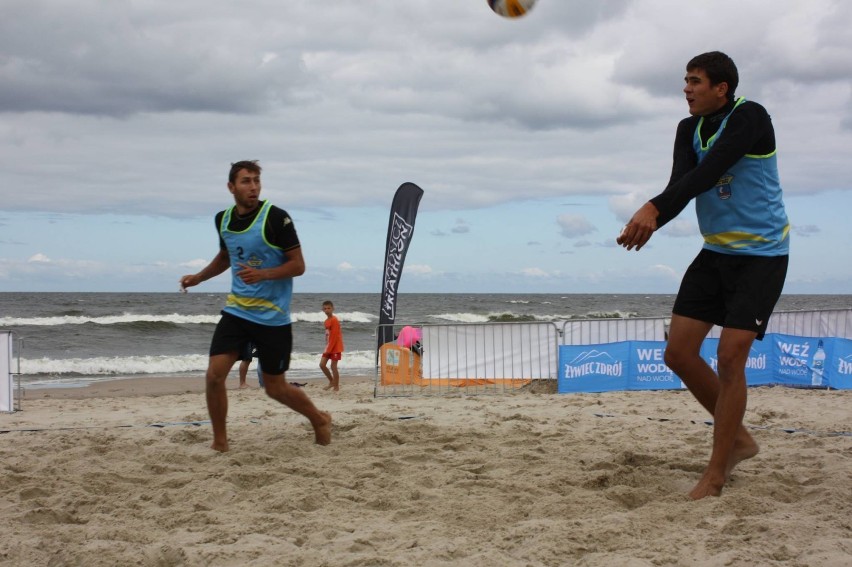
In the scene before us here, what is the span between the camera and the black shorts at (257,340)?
5.33m

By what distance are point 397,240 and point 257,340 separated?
771 cm

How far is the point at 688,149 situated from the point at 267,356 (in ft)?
9.63

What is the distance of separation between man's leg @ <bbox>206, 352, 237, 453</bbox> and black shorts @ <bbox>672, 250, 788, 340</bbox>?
2.86 m

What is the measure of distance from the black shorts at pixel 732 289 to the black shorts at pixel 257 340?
2.58 metres

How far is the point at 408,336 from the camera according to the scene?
13750 millimetres

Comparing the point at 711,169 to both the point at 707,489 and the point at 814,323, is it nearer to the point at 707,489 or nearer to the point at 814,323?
the point at 707,489

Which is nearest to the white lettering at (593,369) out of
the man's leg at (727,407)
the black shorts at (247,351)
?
the black shorts at (247,351)

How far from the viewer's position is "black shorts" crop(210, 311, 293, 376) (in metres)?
5.33

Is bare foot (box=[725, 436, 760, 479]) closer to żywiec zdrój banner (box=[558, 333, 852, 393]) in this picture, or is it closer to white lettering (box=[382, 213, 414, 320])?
żywiec zdrój banner (box=[558, 333, 852, 393])

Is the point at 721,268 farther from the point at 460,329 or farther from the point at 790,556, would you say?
the point at 460,329

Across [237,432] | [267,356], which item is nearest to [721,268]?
[267,356]

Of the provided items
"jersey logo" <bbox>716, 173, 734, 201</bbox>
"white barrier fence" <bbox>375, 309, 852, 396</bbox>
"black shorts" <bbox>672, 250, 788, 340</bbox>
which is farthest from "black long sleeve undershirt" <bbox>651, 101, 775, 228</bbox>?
"white barrier fence" <bbox>375, 309, 852, 396</bbox>

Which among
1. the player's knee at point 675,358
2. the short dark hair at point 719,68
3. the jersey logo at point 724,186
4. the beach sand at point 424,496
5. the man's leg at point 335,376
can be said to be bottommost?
the man's leg at point 335,376

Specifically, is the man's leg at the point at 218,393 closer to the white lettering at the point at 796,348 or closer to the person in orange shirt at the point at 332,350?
the person in orange shirt at the point at 332,350
